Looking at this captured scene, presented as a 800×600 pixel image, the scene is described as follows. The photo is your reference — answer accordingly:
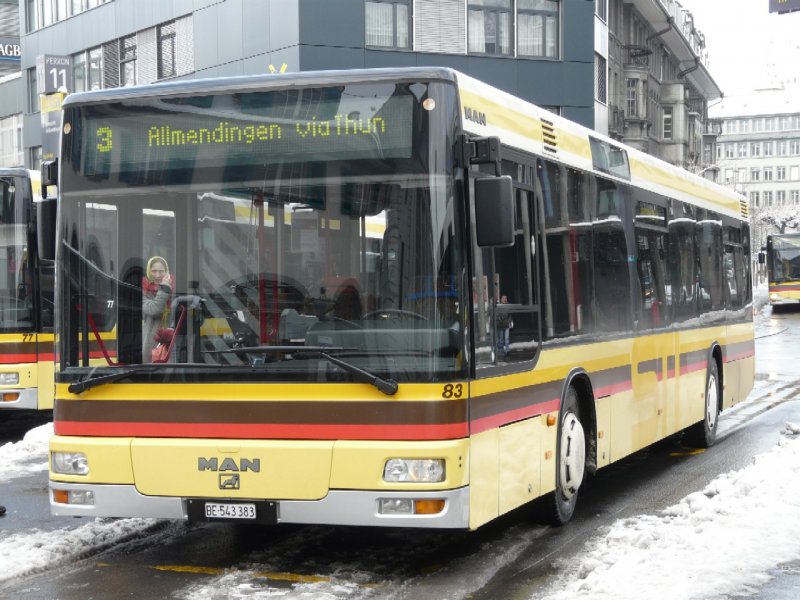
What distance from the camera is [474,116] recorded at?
24.3 ft

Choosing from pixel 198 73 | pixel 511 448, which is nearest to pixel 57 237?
pixel 511 448

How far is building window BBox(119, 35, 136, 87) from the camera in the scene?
42.7 metres

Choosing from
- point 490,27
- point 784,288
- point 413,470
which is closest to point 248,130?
point 413,470

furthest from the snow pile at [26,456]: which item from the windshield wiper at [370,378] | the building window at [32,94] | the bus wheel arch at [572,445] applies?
the building window at [32,94]

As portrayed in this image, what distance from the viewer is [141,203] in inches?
292

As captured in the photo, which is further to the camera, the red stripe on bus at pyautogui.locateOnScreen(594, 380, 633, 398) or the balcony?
the balcony

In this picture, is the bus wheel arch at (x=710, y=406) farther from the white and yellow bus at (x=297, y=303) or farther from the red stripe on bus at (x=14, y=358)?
the red stripe on bus at (x=14, y=358)

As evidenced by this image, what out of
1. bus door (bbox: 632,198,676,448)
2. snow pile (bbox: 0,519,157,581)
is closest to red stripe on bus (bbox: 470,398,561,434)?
bus door (bbox: 632,198,676,448)

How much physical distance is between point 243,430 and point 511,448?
1656mm

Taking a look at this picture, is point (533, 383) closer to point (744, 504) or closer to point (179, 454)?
point (744, 504)

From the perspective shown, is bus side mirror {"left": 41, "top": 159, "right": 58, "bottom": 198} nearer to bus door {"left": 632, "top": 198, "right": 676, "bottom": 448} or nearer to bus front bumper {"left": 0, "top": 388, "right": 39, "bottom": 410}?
bus door {"left": 632, "top": 198, "right": 676, "bottom": 448}

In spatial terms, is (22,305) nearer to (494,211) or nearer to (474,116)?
(474,116)

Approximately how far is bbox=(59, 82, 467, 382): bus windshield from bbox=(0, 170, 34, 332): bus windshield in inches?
324

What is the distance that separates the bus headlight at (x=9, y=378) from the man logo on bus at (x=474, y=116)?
9.31 meters
